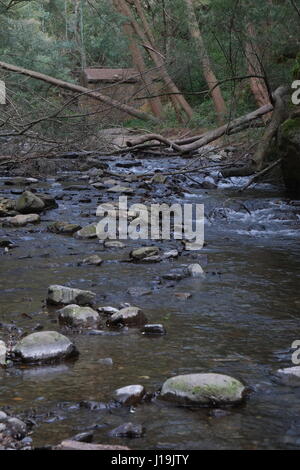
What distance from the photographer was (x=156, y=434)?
2662mm

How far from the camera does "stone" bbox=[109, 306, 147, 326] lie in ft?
13.6

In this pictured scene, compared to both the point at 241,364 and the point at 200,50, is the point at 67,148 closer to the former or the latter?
the point at 200,50

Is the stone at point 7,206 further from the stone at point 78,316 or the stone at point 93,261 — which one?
the stone at point 78,316

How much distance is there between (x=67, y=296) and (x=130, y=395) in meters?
1.74

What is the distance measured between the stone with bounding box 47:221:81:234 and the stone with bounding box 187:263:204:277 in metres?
2.31

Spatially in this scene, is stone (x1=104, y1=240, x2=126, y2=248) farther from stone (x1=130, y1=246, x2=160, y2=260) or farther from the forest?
stone (x1=130, y1=246, x2=160, y2=260)

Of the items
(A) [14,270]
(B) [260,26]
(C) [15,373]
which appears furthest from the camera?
(B) [260,26]

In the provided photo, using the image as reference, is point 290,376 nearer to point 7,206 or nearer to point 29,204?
point 29,204

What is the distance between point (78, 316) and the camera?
4168mm

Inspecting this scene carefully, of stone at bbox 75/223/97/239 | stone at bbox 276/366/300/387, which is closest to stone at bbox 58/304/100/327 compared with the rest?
stone at bbox 276/366/300/387

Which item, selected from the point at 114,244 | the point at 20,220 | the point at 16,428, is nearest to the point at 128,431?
the point at 16,428

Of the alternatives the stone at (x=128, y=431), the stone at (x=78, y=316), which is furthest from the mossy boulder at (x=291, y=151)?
the stone at (x=128, y=431)

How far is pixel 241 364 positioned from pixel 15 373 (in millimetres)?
1240
